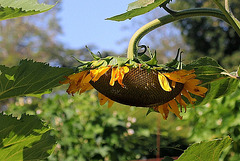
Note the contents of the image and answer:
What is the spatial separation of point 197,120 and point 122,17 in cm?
228

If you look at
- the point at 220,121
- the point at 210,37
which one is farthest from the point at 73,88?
the point at 210,37

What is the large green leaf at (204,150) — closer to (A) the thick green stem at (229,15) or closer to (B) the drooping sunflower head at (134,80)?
(B) the drooping sunflower head at (134,80)

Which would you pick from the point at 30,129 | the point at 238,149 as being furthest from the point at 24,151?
the point at 238,149

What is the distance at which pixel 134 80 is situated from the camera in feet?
1.99

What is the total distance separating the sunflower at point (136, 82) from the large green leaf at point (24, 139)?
13cm

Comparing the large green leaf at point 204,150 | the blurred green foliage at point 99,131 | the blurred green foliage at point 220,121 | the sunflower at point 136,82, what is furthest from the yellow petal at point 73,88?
the blurred green foliage at point 99,131

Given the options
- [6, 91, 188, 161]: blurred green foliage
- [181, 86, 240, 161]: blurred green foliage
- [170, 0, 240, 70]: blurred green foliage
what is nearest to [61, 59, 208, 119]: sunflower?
[181, 86, 240, 161]: blurred green foliage

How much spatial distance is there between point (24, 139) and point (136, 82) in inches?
10.4

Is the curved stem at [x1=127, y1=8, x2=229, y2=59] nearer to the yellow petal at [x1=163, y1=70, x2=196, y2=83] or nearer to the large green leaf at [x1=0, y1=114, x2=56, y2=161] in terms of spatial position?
the yellow petal at [x1=163, y1=70, x2=196, y2=83]

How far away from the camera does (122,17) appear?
1.95ft

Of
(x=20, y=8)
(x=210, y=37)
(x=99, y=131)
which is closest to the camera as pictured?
(x=20, y=8)

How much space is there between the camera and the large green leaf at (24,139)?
2.32ft

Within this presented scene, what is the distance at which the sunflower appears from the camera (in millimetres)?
604

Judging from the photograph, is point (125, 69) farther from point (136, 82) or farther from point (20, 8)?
point (20, 8)
